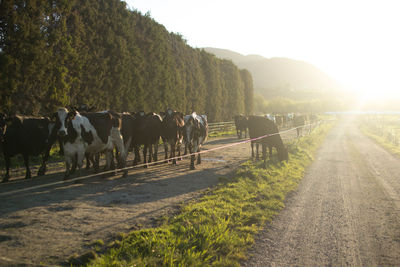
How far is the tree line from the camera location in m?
9.70

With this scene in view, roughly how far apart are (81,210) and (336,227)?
5.01 meters

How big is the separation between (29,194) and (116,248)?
12.3 feet

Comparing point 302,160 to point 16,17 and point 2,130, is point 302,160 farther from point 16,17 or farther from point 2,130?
point 16,17

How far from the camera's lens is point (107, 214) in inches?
198

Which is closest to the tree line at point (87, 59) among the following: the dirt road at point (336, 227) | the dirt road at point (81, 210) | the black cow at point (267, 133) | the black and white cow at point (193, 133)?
the dirt road at point (81, 210)

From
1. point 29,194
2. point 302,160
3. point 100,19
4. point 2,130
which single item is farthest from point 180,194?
point 100,19

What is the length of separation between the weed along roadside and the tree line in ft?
24.3

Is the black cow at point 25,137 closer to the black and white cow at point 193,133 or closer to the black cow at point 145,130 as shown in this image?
the black cow at point 145,130

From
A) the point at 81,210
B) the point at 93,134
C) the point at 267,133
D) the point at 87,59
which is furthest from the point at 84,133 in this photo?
the point at 267,133

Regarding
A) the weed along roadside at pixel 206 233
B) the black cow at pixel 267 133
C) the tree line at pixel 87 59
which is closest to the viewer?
the weed along roadside at pixel 206 233

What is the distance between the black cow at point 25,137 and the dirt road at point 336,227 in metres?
6.55

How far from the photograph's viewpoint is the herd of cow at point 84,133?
6.98 m

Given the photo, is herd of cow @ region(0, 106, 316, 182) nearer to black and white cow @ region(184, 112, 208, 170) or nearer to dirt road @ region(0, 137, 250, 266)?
black and white cow @ region(184, 112, 208, 170)

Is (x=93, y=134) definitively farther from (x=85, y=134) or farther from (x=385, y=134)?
(x=385, y=134)
